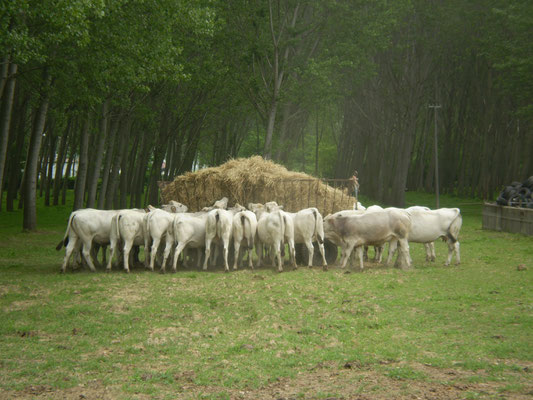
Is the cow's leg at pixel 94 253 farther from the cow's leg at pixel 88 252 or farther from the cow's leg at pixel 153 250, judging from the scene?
the cow's leg at pixel 153 250

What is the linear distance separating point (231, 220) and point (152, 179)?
62.6ft

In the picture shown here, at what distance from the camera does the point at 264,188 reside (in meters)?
19.0

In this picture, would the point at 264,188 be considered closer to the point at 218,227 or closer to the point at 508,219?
the point at 218,227

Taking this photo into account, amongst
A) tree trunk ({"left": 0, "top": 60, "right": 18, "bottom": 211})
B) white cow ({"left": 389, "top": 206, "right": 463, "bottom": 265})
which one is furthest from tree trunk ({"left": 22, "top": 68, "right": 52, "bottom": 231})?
white cow ({"left": 389, "top": 206, "right": 463, "bottom": 265})

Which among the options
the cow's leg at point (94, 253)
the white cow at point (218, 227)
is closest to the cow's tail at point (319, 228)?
the white cow at point (218, 227)

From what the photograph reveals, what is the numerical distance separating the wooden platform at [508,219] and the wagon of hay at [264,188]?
9233 millimetres

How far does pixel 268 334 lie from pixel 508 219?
64.6ft

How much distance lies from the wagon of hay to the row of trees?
564 centimetres

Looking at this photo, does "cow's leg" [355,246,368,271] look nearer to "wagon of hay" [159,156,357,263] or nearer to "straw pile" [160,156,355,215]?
"wagon of hay" [159,156,357,263]

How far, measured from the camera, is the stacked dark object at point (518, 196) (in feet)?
88.2

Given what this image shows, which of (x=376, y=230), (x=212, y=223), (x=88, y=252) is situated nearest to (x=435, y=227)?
(x=376, y=230)

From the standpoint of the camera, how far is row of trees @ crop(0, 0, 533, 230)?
22.2m

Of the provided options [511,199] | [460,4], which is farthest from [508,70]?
[511,199]

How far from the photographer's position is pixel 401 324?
34.3ft
